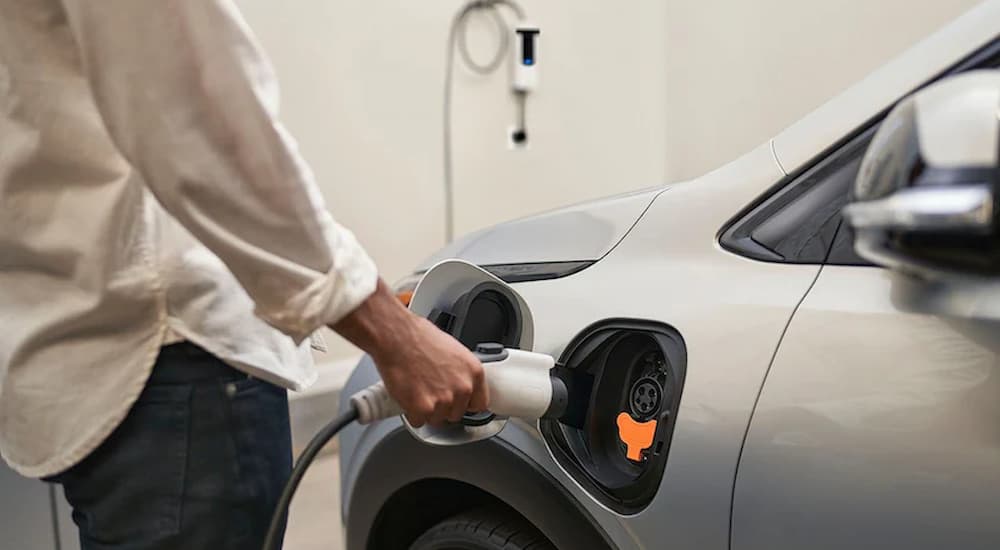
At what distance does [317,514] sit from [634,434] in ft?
5.67

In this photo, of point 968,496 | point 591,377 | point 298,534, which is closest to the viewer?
point 968,496

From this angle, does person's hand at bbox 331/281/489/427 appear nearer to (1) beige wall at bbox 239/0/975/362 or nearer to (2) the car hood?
(2) the car hood

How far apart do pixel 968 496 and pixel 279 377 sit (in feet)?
2.18

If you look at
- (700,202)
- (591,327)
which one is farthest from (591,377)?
(700,202)

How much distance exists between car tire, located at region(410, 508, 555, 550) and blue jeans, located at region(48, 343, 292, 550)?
15.2 inches

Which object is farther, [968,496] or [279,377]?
[279,377]

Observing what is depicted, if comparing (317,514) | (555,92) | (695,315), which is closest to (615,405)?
(695,315)

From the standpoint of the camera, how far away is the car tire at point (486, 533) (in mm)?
Answer: 1200

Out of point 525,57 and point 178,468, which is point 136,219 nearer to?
point 178,468

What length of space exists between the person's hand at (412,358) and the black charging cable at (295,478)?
0.28 feet

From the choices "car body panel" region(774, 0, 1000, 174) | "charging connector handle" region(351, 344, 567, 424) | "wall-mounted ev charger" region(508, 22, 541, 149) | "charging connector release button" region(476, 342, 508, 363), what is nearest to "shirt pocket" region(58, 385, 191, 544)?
"charging connector handle" region(351, 344, 567, 424)

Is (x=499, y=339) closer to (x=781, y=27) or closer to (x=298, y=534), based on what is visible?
(x=298, y=534)

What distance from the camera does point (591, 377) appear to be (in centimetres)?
113

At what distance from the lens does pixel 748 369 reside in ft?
3.17
